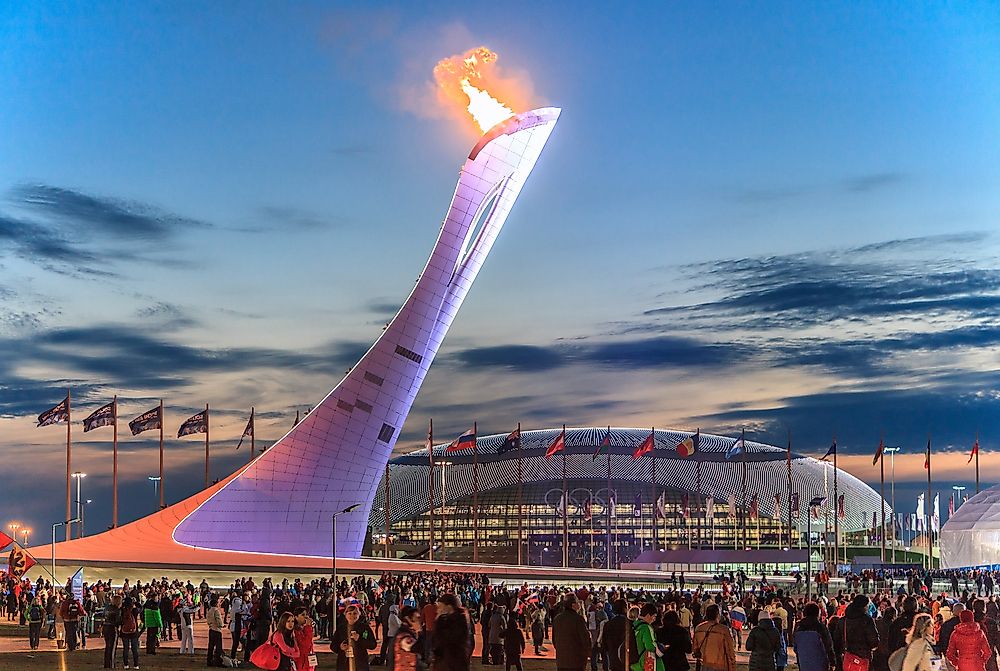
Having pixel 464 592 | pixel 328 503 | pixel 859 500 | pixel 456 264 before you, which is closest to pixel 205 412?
pixel 328 503

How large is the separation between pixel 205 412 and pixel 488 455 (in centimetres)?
6303

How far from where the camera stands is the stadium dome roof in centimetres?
12038

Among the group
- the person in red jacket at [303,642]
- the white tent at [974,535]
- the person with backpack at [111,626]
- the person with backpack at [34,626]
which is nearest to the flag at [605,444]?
the white tent at [974,535]

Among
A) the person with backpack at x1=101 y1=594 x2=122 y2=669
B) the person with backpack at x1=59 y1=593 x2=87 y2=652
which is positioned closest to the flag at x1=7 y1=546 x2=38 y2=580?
the person with backpack at x1=59 y1=593 x2=87 y2=652

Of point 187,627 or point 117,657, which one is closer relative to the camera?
point 117,657

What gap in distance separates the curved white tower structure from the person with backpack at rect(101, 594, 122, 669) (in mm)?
32821

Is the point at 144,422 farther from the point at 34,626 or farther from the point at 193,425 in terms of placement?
the point at 34,626

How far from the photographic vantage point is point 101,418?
194 feet

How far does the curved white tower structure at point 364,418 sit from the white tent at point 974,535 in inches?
1427

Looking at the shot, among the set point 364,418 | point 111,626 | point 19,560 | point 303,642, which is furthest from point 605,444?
point 303,642

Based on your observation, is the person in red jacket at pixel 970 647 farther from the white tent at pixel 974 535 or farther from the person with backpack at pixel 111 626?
the white tent at pixel 974 535

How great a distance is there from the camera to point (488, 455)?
123 m

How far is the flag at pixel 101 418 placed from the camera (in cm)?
5869

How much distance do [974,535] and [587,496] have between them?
4751 cm
